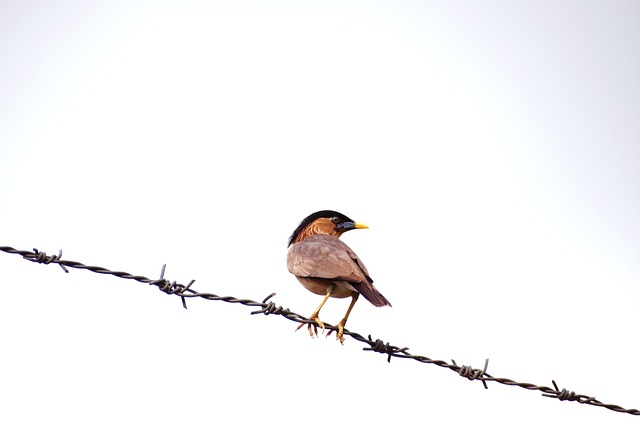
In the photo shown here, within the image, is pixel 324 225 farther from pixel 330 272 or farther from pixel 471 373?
pixel 471 373

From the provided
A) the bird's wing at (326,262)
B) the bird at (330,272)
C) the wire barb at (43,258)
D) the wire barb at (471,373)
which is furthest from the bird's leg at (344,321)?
the wire barb at (43,258)

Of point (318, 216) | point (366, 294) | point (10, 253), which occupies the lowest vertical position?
point (10, 253)

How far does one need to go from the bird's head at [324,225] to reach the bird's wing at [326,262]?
39.7 inches

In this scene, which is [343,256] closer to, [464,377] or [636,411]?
[464,377]

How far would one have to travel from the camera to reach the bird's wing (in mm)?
7723

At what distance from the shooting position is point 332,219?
9.94m

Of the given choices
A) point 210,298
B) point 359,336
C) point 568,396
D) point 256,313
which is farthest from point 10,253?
point 568,396

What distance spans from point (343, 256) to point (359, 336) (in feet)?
5.09

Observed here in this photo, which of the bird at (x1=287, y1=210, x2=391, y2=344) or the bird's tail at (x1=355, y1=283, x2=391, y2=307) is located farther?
the bird at (x1=287, y1=210, x2=391, y2=344)

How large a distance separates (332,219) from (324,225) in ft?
0.44

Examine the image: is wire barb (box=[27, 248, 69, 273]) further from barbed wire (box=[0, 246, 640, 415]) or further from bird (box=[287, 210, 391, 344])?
bird (box=[287, 210, 391, 344])

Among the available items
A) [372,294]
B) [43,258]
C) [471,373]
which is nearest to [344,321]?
[372,294]

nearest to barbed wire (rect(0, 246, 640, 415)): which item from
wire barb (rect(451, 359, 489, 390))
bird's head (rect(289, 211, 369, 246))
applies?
wire barb (rect(451, 359, 489, 390))

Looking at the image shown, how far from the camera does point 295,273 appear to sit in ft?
27.1
